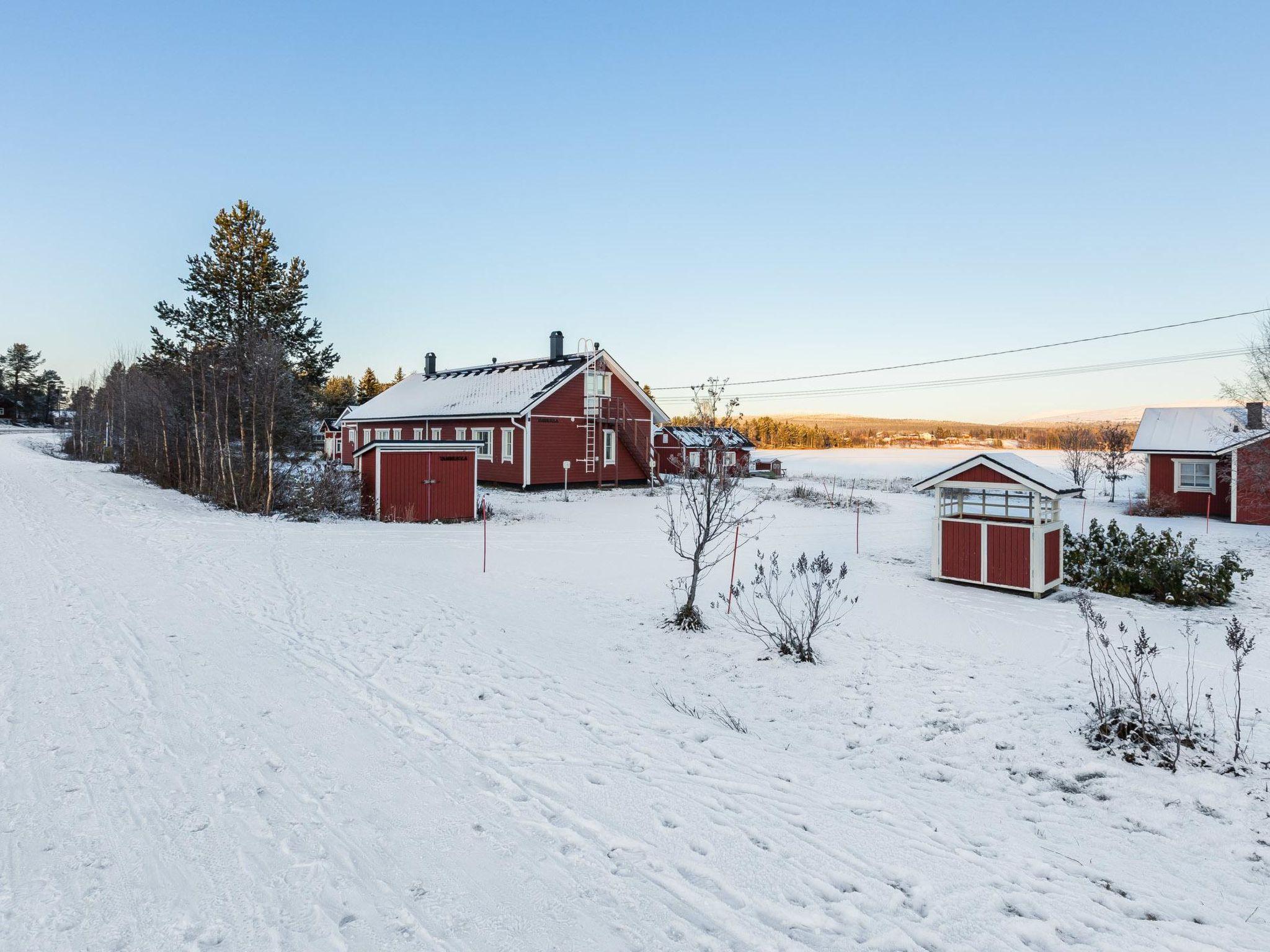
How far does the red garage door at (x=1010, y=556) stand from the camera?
12141 mm

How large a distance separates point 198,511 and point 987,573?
1987cm

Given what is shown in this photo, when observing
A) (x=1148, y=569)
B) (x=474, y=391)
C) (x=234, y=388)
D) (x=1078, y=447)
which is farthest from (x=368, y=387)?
(x=1148, y=569)

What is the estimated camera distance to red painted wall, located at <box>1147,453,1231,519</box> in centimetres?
2434

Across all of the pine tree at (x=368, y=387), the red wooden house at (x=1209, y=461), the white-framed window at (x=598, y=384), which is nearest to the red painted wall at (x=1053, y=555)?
the red wooden house at (x=1209, y=461)

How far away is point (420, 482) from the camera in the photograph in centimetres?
1920

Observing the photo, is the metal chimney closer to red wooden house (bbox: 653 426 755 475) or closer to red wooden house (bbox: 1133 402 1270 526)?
red wooden house (bbox: 1133 402 1270 526)

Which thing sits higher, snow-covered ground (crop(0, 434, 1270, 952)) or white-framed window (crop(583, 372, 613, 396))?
white-framed window (crop(583, 372, 613, 396))

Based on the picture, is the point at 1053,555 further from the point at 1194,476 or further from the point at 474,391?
the point at 474,391

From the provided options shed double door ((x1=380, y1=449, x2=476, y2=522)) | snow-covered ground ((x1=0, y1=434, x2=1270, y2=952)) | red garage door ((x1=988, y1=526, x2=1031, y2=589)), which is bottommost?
snow-covered ground ((x1=0, y1=434, x2=1270, y2=952))

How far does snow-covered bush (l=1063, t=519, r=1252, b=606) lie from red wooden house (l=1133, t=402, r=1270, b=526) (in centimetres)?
1258

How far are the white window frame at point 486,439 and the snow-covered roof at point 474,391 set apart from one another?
0.85m

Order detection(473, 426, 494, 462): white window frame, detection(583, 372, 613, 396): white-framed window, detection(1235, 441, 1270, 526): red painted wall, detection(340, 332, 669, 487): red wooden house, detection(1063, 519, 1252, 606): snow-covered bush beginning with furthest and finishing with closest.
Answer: detection(583, 372, 613, 396): white-framed window → detection(473, 426, 494, 462): white window frame → detection(340, 332, 669, 487): red wooden house → detection(1235, 441, 1270, 526): red painted wall → detection(1063, 519, 1252, 606): snow-covered bush

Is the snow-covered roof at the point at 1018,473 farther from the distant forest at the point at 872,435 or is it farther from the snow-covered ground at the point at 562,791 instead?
the distant forest at the point at 872,435

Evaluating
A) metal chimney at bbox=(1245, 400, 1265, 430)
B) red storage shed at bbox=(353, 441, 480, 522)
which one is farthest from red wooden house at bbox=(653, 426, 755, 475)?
metal chimney at bbox=(1245, 400, 1265, 430)
